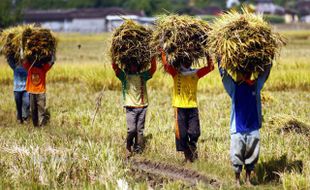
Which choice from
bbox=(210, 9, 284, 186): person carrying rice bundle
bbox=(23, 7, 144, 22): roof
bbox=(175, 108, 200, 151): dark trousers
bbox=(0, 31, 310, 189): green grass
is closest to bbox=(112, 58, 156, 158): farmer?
bbox=(0, 31, 310, 189): green grass

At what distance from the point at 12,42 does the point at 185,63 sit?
17.8ft

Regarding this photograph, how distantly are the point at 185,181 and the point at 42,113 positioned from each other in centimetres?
479

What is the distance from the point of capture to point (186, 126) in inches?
279

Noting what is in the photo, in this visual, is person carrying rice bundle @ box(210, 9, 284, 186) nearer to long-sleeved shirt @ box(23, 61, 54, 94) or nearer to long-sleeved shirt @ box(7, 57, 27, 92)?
long-sleeved shirt @ box(23, 61, 54, 94)

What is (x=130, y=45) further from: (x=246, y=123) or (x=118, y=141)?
(x=246, y=123)

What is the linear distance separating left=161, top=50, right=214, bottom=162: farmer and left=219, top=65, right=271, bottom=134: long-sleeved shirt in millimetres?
1030

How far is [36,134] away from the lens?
28.4 ft

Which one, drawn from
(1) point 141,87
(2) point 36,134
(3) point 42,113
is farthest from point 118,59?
(3) point 42,113

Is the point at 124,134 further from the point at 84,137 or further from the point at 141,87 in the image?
the point at 141,87

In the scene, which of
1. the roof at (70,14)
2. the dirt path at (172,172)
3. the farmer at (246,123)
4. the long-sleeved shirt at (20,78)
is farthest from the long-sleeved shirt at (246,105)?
the roof at (70,14)

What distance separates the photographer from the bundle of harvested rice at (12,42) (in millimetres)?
10891

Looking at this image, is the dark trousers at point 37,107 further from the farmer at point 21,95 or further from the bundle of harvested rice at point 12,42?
the bundle of harvested rice at point 12,42

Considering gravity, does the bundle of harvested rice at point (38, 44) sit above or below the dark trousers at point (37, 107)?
above

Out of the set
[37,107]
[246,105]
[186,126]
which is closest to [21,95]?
[37,107]
